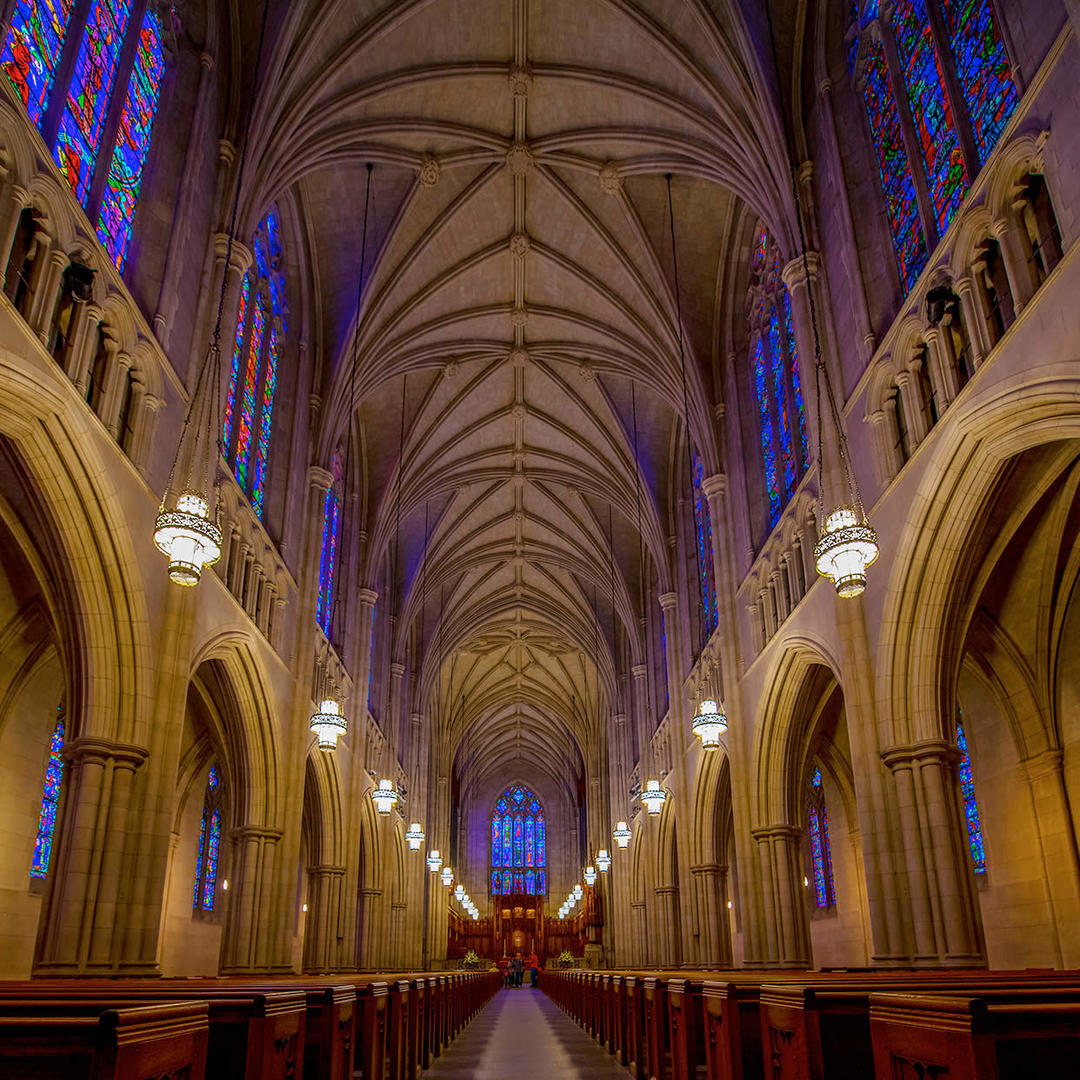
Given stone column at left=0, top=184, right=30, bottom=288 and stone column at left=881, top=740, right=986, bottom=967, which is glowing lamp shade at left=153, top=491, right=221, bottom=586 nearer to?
stone column at left=0, top=184, right=30, bottom=288

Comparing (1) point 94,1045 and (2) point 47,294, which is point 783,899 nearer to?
(2) point 47,294

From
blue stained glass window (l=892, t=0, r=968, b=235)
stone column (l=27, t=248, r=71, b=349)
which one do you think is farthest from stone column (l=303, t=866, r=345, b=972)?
blue stained glass window (l=892, t=0, r=968, b=235)

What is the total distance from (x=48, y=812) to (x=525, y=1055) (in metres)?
10.4

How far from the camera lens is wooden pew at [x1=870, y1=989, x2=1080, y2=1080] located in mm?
2527

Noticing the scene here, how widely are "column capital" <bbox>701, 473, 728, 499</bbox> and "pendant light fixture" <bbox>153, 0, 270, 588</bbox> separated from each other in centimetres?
1052

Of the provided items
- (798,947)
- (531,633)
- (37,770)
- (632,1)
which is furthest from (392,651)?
(632,1)

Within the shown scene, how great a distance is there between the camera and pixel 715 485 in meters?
20.5

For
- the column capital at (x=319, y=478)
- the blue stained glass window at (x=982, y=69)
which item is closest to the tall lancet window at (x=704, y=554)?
the column capital at (x=319, y=478)

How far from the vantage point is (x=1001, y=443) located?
9562mm

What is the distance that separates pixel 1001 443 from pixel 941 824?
4.38 m

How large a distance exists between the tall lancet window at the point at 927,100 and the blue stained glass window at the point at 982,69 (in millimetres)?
11

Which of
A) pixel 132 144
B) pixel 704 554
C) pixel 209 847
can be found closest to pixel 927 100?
pixel 132 144

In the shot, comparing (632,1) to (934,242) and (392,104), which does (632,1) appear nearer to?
(392,104)

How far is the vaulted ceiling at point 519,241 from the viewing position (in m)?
16.1
